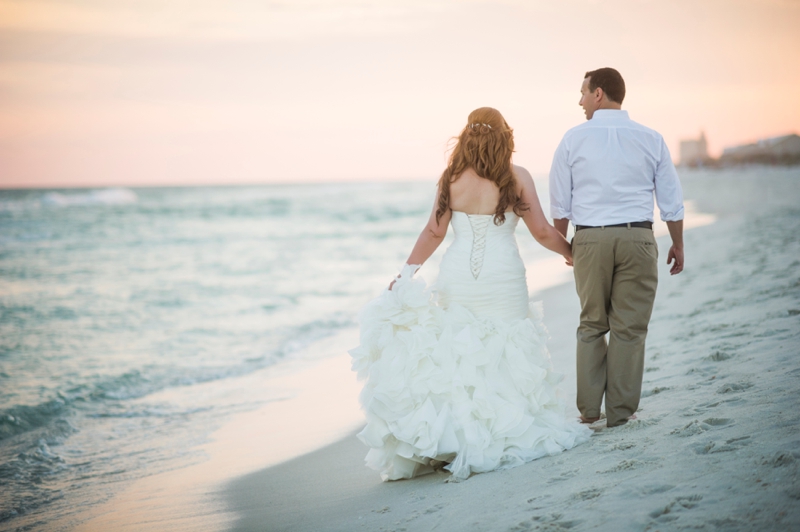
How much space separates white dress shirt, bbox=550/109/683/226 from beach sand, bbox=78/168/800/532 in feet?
3.75

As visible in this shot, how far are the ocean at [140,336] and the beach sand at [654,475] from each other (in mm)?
1429

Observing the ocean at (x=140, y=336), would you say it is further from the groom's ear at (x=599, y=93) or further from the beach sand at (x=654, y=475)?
the groom's ear at (x=599, y=93)

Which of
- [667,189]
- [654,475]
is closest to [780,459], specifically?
[654,475]

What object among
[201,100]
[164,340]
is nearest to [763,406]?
[164,340]

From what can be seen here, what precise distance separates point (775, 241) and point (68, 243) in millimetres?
20987

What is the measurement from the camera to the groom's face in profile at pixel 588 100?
3373 millimetres

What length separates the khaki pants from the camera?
3.24 m

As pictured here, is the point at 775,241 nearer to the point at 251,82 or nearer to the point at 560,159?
the point at 560,159

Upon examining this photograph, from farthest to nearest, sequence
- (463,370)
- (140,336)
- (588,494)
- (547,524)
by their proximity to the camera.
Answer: (140,336)
(463,370)
(588,494)
(547,524)

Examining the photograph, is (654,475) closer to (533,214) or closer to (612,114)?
(533,214)

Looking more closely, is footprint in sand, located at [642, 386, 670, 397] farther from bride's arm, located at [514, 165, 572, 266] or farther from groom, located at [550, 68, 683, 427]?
bride's arm, located at [514, 165, 572, 266]

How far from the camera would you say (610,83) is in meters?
3.35

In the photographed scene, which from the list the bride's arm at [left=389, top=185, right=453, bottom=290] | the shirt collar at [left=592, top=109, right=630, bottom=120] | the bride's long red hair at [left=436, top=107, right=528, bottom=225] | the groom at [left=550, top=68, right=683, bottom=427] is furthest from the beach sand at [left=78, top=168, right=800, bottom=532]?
the shirt collar at [left=592, top=109, right=630, bottom=120]

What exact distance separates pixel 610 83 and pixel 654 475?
2095 millimetres
